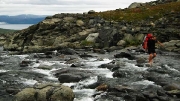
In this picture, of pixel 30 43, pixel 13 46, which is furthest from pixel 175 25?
pixel 13 46

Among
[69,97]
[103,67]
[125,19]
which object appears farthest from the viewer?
[125,19]

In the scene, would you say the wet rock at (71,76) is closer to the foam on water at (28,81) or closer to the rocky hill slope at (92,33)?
the foam on water at (28,81)

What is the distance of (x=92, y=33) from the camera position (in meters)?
56.9

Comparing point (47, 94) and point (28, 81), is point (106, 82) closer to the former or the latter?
point (28, 81)

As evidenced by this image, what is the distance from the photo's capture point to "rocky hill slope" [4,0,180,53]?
169ft

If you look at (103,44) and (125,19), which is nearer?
(103,44)

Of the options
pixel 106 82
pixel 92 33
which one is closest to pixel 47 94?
pixel 106 82

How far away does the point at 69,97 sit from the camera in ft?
57.4

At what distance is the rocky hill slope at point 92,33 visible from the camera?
2029 inches

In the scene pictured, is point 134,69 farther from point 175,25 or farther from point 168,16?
point 168,16

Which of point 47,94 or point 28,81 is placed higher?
point 47,94

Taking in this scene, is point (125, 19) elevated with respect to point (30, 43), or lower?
elevated

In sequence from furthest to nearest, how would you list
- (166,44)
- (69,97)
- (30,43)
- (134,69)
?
1. (30,43)
2. (166,44)
3. (134,69)
4. (69,97)

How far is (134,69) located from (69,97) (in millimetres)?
12540
